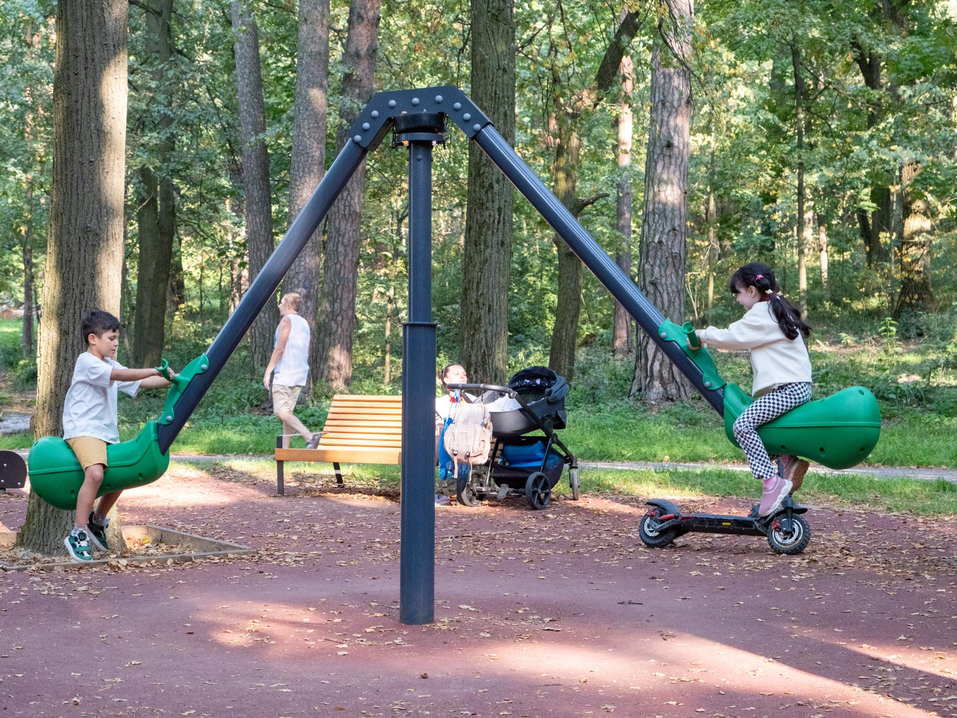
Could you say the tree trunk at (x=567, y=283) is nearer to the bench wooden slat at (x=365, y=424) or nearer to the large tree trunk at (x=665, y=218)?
the large tree trunk at (x=665, y=218)

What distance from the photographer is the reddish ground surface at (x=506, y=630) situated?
15.2ft

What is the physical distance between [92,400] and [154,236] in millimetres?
19328

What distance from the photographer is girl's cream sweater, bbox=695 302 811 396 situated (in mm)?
7254

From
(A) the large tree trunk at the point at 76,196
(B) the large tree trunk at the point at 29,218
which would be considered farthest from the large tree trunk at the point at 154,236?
(A) the large tree trunk at the point at 76,196

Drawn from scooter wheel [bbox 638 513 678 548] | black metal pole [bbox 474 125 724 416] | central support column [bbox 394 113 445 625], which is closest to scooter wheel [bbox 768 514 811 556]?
scooter wheel [bbox 638 513 678 548]

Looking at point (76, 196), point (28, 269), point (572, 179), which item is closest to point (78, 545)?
point (76, 196)

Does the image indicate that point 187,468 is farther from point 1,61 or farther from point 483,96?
point 1,61

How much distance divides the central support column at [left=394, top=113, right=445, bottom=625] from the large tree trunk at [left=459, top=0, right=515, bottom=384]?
5.53 metres

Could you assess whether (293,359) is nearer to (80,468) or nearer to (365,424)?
(365,424)

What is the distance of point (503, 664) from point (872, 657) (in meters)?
1.72

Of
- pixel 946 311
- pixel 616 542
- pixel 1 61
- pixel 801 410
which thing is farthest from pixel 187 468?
pixel 946 311

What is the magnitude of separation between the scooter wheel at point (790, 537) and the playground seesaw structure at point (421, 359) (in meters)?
1.64

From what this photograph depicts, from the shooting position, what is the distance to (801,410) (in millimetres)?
6730

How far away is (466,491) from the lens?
36.0ft
